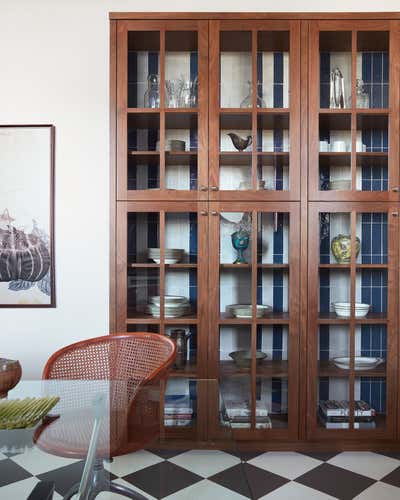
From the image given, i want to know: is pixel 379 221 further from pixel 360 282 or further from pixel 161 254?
pixel 161 254

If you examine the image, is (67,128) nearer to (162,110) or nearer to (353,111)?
(162,110)

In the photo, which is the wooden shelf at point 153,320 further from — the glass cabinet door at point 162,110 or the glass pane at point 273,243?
the glass cabinet door at point 162,110

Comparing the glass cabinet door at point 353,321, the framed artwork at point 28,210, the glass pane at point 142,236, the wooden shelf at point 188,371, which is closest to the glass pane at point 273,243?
the glass cabinet door at point 353,321

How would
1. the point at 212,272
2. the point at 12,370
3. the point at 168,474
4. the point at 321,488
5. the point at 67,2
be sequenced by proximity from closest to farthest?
the point at 168,474 < the point at 12,370 < the point at 321,488 < the point at 212,272 < the point at 67,2

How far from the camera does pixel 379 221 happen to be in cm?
274

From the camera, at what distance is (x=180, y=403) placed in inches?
66.7

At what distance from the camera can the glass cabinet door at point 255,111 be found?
2.71 metres

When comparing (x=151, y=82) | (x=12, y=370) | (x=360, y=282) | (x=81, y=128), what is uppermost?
(x=151, y=82)

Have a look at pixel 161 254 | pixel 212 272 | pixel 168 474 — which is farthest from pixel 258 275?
pixel 168 474

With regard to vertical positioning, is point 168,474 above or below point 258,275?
below

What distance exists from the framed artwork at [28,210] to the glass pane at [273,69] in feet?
4.19

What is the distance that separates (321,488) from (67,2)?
3039mm

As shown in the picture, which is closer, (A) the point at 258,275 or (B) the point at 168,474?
(B) the point at 168,474

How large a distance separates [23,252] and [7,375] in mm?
1562
